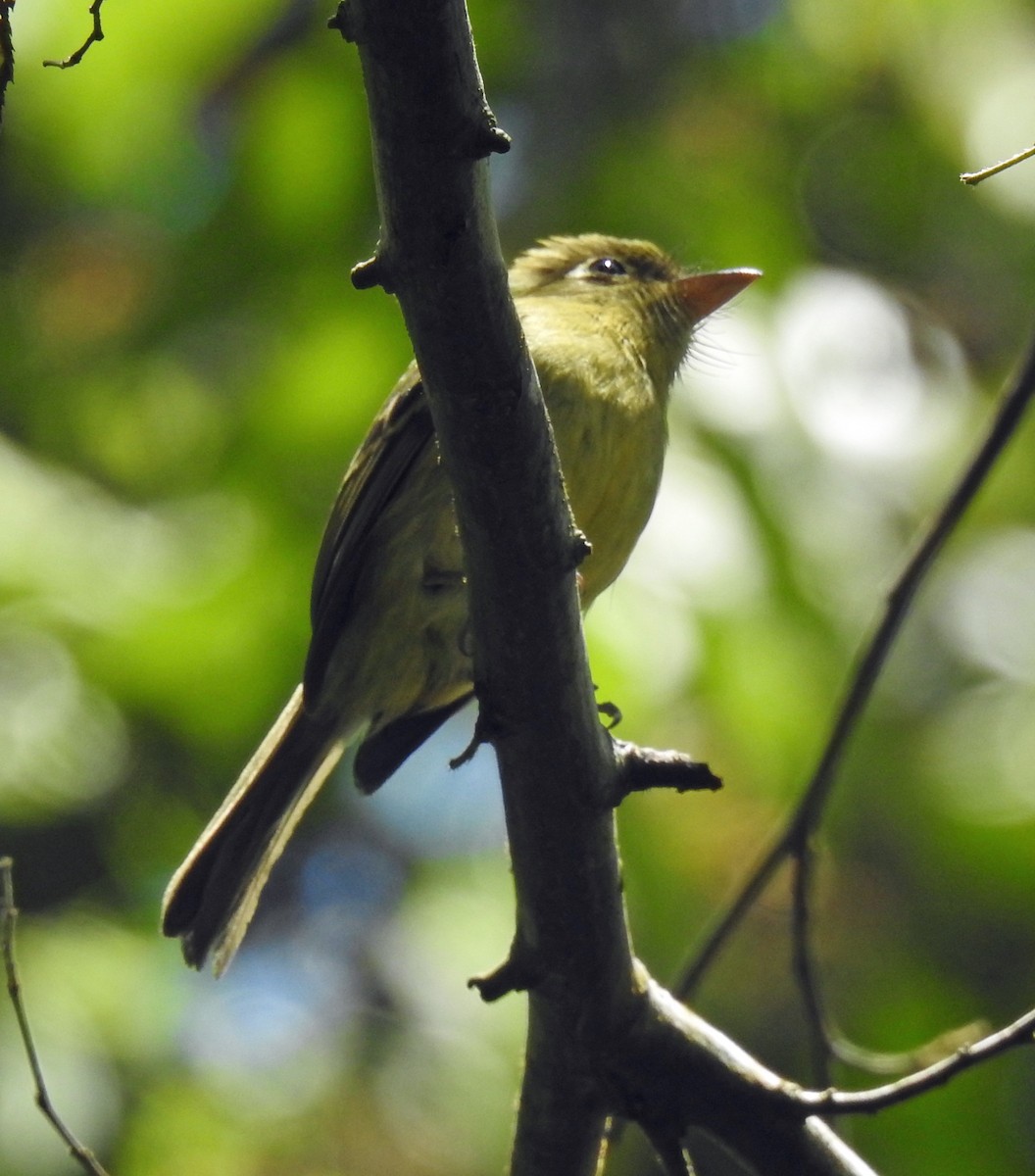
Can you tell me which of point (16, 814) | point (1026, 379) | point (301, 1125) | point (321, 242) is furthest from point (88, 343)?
point (1026, 379)

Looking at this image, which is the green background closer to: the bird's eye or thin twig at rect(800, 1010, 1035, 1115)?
the bird's eye

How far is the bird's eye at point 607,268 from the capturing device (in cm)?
469

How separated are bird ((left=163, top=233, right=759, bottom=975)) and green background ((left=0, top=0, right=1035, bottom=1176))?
1.09 ft

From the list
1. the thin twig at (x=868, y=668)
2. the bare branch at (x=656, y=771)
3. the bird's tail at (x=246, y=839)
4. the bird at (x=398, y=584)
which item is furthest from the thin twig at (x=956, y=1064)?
the bird's tail at (x=246, y=839)

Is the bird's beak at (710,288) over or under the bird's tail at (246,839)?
over

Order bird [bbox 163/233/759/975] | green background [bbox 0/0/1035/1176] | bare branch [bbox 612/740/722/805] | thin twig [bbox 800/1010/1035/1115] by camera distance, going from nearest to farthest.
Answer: thin twig [bbox 800/1010/1035/1115], bare branch [bbox 612/740/722/805], bird [bbox 163/233/759/975], green background [bbox 0/0/1035/1176]

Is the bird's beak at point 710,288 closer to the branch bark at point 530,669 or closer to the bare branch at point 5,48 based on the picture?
the branch bark at point 530,669

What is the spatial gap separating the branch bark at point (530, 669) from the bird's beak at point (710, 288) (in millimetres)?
2193

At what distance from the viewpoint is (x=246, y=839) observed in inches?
156

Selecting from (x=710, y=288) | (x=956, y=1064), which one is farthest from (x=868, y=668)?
(x=710, y=288)

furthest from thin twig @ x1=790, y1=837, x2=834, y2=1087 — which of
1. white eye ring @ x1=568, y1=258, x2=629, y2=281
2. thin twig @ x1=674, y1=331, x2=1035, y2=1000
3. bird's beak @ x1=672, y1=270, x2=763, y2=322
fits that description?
white eye ring @ x1=568, y1=258, x2=629, y2=281

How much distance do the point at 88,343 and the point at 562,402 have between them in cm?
194

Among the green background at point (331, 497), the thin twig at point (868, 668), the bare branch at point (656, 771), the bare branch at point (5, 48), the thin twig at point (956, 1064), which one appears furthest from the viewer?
the green background at point (331, 497)

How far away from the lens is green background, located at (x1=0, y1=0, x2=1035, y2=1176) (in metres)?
4.32
